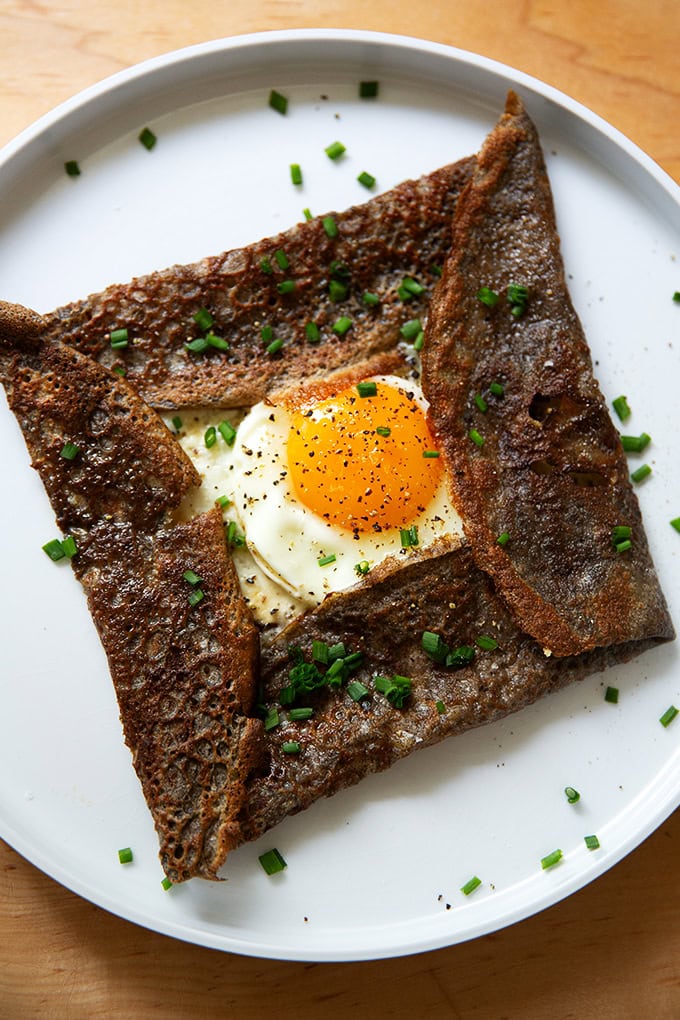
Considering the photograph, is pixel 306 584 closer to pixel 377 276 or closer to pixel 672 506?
pixel 377 276

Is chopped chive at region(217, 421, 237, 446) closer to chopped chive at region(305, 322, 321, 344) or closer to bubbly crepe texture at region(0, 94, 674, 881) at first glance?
bubbly crepe texture at region(0, 94, 674, 881)

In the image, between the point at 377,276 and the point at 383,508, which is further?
the point at 377,276

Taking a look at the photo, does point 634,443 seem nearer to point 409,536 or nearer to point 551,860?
point 409,536

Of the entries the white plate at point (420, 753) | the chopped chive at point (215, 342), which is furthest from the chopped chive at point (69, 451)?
the chopped chive at point (215, 342)

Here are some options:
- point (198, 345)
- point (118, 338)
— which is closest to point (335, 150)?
point (198, 345)

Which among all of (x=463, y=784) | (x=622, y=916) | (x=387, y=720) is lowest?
(x=622, y=916)

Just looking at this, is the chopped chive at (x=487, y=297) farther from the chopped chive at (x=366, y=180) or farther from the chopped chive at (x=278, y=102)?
the chopped chive at (x=278, y=102)

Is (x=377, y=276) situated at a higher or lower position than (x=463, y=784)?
higher

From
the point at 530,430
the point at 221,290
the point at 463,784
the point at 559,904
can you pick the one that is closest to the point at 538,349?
the point at 530,430
